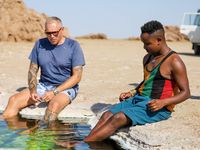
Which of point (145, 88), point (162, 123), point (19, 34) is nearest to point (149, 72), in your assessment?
point (145, 88)

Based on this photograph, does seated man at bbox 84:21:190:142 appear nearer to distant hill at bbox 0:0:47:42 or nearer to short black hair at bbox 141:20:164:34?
short black hair at bbox 141:20:164:34

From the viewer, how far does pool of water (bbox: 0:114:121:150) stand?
5566mm

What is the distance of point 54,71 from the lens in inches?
290

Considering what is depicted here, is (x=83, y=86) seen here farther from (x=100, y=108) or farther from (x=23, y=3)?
(x=23, y=3)

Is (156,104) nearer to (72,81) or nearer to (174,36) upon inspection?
(72,81)

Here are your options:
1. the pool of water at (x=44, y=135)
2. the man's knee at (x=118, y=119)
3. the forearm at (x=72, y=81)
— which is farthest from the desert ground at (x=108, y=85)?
the pool of water at (x=44, y=135)

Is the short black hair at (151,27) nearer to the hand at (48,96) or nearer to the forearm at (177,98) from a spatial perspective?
the forearm at (177,98)

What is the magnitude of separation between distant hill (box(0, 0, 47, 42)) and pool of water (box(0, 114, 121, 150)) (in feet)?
67.1

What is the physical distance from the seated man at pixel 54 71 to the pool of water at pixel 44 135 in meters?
0.33

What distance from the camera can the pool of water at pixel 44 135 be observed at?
5566mm

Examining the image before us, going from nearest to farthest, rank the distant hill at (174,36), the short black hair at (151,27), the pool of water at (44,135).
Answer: the pool of water at (44,135) → the short black hair at (151,27) → the distant hill at (174,36)

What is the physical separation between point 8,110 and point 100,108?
1248mm

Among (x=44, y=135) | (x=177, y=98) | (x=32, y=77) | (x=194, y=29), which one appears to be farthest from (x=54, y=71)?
(x=194, y=29)

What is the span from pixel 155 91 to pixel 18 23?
2249cm
